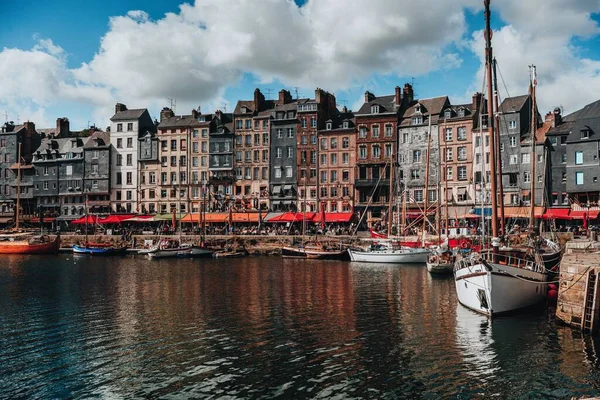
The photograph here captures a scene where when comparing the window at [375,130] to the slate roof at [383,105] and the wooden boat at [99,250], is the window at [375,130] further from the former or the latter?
the wooden boat at [99,250]

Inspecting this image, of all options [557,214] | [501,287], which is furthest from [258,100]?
[501,287]

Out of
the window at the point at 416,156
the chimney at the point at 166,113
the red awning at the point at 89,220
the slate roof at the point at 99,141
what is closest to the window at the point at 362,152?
the window at the point at 416,156

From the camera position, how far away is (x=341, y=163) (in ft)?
292

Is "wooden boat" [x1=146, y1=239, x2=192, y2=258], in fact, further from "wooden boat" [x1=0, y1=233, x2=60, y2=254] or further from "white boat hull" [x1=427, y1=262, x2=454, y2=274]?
"white boat hull" [x1=427, y1=262, x2=454, y2=274]

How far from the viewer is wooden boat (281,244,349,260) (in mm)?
68562

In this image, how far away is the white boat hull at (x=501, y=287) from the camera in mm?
28250

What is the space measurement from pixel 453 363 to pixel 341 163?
226ft

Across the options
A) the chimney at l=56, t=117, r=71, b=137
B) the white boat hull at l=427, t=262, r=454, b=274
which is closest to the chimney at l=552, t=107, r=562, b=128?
the white boat hull at l=427, t=262, r=454, b=274

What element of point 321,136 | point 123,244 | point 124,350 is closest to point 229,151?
point 321,136

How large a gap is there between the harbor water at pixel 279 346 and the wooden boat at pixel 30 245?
42.3 meters

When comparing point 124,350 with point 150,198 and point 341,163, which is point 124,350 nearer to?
point 341,163

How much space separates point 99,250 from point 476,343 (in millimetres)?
64072

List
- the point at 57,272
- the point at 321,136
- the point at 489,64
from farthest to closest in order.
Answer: the point at 321,136 < the point at 57,272 < the point at 489,64

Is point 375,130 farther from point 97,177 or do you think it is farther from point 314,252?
point 97,177
